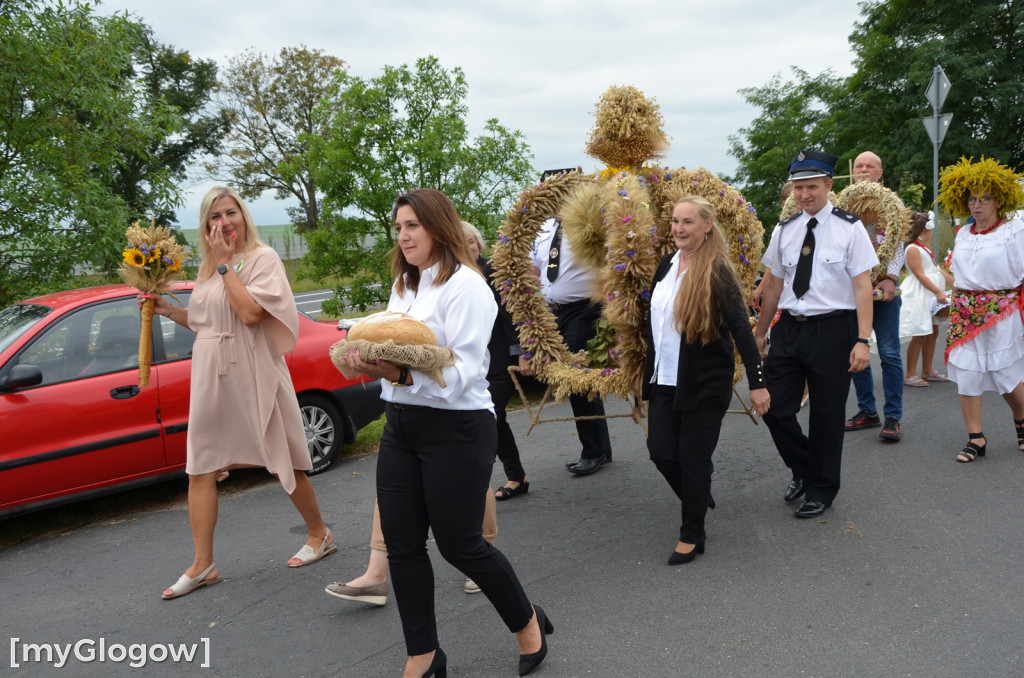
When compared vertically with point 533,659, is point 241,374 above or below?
above

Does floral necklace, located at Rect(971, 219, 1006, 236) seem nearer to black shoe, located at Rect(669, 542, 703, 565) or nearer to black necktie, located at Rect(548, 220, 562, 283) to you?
black necktie, located at Rect(548, 220, 562, 283)

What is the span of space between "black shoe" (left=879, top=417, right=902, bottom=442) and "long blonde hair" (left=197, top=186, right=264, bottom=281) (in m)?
5.04

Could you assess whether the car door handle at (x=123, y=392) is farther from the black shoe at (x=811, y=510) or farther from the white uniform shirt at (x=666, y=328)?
the black shoe at (x=811, y=510)

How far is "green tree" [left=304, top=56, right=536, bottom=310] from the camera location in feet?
31.8

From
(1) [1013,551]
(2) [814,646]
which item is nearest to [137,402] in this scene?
(2) [814,646]

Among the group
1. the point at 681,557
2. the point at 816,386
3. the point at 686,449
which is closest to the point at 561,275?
the point at 686,449

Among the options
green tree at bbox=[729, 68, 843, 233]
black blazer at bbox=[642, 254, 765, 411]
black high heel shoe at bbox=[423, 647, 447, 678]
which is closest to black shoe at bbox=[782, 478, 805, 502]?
black blazer at bbox=[642, 254, 765, 411]

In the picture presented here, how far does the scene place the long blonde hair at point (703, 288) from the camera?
419cm

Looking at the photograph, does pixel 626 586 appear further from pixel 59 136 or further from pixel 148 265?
pixel 59 136

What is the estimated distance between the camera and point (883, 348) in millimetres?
7012

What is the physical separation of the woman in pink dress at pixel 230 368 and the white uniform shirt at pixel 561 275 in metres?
1.84

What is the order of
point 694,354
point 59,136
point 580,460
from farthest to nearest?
point 59,136, point 580,460, point 694,354

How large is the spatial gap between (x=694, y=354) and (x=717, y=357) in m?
0.14

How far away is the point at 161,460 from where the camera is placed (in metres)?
5.73
